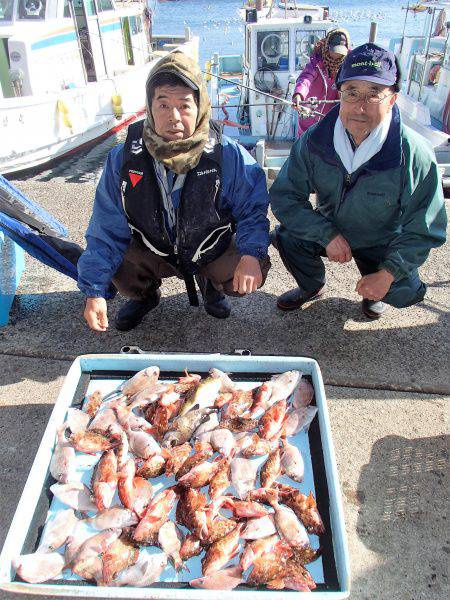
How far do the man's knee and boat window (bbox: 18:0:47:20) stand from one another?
11.0 metres

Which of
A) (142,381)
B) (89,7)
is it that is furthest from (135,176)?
(89,7)

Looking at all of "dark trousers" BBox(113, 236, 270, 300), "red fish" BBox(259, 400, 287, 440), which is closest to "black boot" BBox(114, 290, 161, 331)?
"dark trousers" BBox(113, 236, 270, 300)

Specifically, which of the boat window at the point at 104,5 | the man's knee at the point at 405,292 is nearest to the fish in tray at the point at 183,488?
the man's knee at the point at 405,292

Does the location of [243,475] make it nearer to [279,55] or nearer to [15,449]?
[15,449]

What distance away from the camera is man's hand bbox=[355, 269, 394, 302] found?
272cm

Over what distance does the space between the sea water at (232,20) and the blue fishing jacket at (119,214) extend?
98.4ft

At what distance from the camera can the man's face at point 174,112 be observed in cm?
249

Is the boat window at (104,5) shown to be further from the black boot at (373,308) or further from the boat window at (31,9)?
the black boot at (373,308)

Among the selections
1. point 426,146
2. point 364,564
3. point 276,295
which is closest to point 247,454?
point 364,564

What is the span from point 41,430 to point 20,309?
1206 millimetres

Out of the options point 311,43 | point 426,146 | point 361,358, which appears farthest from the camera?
point 311,43

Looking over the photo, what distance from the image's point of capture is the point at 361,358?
9.65 ft

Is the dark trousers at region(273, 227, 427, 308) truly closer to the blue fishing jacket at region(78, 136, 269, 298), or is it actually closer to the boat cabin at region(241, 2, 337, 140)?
the blue fishing jacket at region(78, 136, 269, 298)

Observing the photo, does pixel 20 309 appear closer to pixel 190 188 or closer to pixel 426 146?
pixel 190 188
